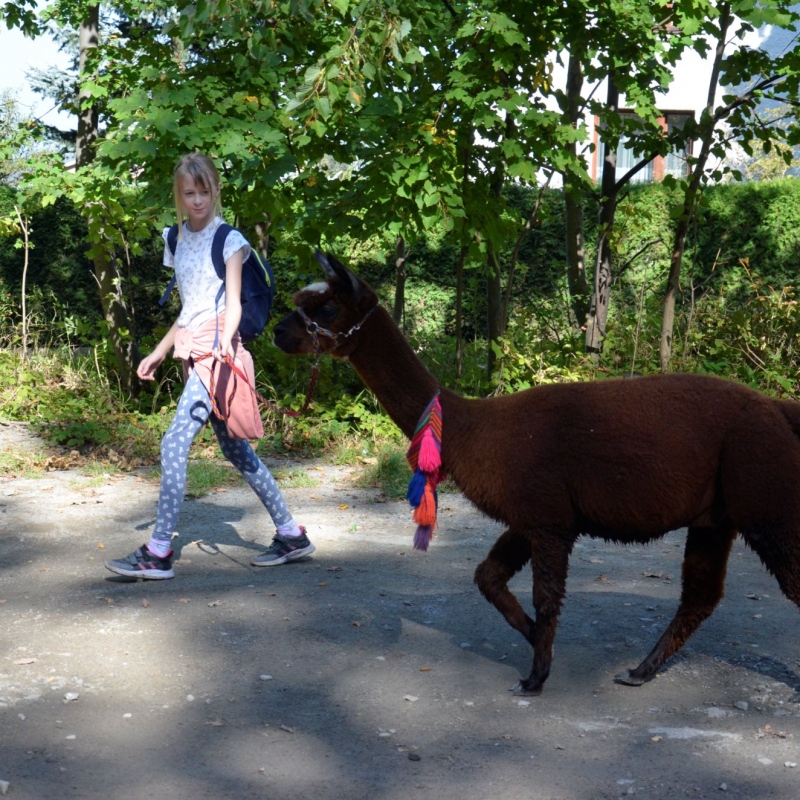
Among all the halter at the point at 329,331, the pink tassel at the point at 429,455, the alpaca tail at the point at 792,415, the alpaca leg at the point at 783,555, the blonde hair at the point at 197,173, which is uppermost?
the blonde hair at the point at 197,173

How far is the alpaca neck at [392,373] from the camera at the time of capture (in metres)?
4.62

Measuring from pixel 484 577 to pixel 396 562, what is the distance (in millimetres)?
1908

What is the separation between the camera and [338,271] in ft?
14.8

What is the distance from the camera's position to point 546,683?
453 centimetres

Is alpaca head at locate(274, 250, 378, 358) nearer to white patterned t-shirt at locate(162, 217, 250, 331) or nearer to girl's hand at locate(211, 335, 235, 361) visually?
girl's hand at locate(211, 335, 235, 361)

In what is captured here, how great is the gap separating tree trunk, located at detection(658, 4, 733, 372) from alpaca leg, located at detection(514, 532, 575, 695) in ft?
22.0

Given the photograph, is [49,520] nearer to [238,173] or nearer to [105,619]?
[105,619]

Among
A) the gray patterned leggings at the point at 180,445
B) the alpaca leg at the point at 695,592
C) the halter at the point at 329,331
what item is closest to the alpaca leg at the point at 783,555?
the alpaca leg at the point at 695,592

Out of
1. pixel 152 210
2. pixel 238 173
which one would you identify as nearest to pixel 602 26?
pixel 238 173

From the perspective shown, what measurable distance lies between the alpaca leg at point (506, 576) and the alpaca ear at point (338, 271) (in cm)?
125

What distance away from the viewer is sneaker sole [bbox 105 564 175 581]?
18.8 feet

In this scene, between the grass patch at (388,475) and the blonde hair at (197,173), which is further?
the grass patch at (388,475)

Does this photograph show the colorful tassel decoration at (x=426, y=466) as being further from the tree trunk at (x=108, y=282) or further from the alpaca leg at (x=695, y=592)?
the tree trunk at (x=108, y=282)

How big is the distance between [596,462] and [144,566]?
9.01 ft
